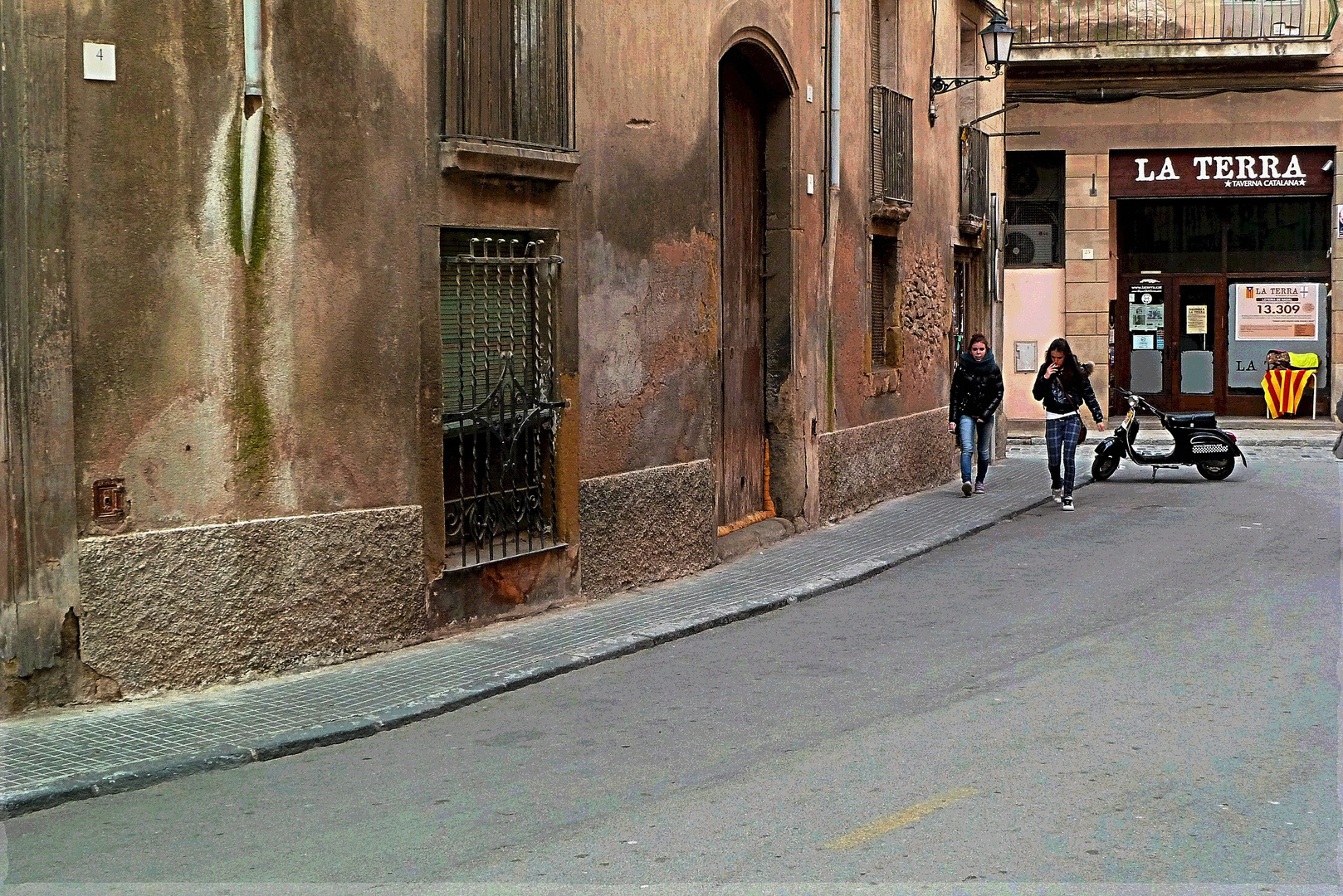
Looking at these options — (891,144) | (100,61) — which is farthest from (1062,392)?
(100,61)

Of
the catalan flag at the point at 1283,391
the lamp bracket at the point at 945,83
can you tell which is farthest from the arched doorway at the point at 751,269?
the catalan flag at the point at 1283,391

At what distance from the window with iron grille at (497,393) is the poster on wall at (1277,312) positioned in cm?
1916

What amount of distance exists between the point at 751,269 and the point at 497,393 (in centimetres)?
451

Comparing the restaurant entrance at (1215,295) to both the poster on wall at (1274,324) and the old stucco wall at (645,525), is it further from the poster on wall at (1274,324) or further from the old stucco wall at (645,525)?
the old stucco wall at (645,525)

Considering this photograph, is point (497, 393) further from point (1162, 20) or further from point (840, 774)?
point (1162, 20)

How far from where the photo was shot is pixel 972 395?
1662 centimetres

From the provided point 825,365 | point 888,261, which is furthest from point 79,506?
point 888,261

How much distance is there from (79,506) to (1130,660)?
5.28 m

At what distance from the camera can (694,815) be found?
573 centimetres

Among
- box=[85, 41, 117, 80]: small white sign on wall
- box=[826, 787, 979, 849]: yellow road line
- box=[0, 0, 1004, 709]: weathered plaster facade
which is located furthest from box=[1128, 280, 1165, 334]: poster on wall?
box=[826, 787, 979, 849]: yellow road line

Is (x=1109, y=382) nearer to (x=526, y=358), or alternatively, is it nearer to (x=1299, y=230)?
(x=1299, y=230)

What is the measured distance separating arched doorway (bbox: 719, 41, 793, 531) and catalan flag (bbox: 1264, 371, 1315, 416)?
15107 millimetres

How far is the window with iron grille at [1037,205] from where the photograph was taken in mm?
26516

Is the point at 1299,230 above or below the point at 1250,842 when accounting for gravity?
above
